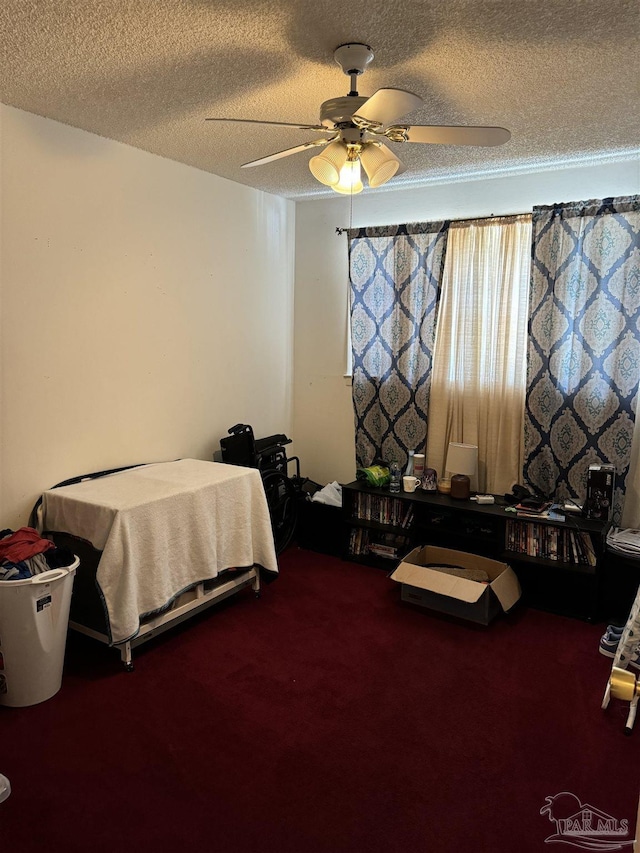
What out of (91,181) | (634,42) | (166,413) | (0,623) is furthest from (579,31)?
(0,623)

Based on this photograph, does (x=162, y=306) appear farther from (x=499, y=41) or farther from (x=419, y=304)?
(x=499, y=41)

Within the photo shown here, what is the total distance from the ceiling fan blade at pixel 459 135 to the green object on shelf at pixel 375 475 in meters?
2.30

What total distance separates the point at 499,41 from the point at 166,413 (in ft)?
8.58

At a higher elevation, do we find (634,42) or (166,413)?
(634,42)

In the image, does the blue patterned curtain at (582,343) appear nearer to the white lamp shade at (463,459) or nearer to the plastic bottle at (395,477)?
the white lamp shade at (463,459)

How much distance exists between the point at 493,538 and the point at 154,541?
1.99 metres

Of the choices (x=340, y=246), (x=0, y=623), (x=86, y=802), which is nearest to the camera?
(x=86, y=802)

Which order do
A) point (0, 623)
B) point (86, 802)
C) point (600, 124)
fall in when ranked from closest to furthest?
point (86, 802), point (0, 623), point (600, 124)

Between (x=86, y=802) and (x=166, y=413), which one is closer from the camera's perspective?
(x=86, y=802)

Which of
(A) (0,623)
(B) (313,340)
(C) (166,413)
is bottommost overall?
(A) (0,623)

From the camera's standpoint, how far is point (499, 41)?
2.04 meters

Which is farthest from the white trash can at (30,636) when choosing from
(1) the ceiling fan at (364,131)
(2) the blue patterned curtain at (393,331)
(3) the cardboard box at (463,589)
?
(2) the blue patterned curtain at (393,331)

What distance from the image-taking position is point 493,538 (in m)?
3.56

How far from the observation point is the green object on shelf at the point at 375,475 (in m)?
4.05
